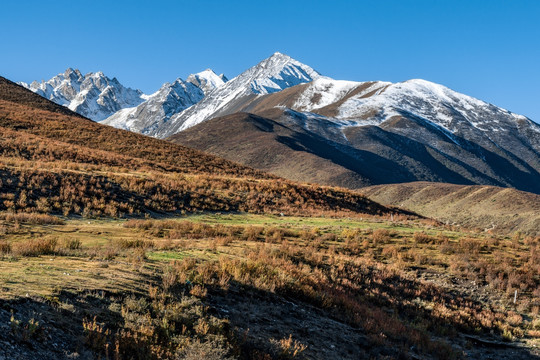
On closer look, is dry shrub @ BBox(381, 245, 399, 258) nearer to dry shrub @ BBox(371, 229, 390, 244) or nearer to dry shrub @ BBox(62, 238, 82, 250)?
dry shrub @ BBox(371, 229, 390, 244)

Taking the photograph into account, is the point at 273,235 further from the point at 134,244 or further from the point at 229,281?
the point at 229,281

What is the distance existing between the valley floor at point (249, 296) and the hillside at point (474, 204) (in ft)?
186

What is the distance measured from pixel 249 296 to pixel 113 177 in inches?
1102

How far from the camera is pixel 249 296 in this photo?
12672 millimetres

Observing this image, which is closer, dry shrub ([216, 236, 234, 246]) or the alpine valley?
the alpine valley

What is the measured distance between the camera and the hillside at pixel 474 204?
8300 cm

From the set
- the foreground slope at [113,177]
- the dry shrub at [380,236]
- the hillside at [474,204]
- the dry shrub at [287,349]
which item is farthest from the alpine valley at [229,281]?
the hillside at [474,204]

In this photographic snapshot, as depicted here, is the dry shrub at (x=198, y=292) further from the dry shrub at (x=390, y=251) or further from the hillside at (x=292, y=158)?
the hillside at (x=292, y=158)

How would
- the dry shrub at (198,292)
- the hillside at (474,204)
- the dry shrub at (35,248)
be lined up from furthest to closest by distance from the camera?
1. the hillside at (474,204)
2. the dry shrub at (35,248)
3. the dry shrub at (198,292)

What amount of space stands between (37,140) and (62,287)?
51147 mm

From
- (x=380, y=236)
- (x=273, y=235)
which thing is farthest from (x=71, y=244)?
(x=380, y=236)

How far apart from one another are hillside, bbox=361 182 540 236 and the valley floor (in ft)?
186

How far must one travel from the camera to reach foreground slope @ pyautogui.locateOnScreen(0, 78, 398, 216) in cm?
3014

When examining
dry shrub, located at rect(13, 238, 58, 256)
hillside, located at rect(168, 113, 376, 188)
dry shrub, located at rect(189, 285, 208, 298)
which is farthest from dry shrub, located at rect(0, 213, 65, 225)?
hillside, located at rect(168, 113, 376, 188)
